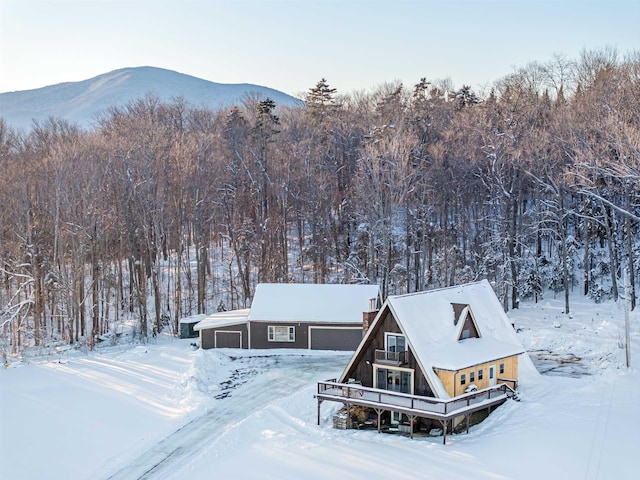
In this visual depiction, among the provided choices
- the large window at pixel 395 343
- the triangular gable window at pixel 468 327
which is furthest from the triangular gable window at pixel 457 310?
the large window at pixel 395 343

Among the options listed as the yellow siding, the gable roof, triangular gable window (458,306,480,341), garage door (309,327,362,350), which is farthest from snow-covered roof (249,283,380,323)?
the yellow siding

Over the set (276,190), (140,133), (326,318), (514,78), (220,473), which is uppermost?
(514,78)

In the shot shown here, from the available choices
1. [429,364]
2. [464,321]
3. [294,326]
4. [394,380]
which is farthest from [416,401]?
[294,326]

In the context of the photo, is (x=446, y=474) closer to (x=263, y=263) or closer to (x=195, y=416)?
(x=195, y=416)

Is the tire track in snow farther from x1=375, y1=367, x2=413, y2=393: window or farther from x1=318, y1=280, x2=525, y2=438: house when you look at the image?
x1=375, y1=367, x2=413, y2=393: window

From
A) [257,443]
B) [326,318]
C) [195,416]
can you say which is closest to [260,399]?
[195,416]
